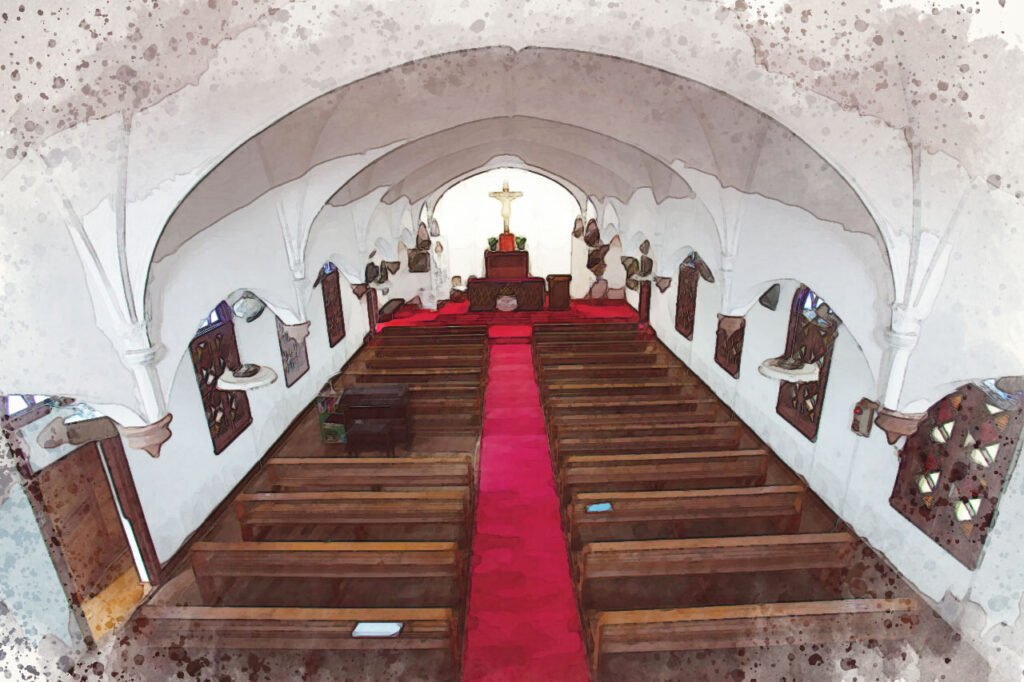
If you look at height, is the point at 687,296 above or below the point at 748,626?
above

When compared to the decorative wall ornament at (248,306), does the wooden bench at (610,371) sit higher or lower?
lower

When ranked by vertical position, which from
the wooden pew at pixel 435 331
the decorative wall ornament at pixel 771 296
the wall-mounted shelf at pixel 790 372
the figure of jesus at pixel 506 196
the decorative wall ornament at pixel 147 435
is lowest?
the wooden pew at pixel 435 331

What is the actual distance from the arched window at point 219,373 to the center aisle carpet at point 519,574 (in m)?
3.74

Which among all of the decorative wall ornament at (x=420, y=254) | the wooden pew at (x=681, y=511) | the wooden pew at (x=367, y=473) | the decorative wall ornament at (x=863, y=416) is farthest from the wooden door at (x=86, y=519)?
the decorative wall ornament at (x=420, y=254)

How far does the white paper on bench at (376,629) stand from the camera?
4043mm

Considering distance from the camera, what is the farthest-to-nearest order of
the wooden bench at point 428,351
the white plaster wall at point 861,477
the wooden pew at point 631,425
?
the wooden bench at point 428,351 → the wooden pew at point 631,425 → the white plaster wall at point 861,477

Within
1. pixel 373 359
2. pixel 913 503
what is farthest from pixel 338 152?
pixel 913 503

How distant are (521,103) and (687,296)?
716 centimetres

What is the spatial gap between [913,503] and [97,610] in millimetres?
8707

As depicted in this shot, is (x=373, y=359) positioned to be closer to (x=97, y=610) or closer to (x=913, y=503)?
(x=97, y=610)

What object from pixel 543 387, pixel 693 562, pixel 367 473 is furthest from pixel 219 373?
pixel 693 562

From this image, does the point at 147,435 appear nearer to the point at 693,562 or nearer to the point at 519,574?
the point at 519,574

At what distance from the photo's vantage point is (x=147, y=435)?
15.2ft

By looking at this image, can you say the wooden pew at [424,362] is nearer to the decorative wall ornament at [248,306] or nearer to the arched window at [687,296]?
the decorative wall ornament at [248,306]
